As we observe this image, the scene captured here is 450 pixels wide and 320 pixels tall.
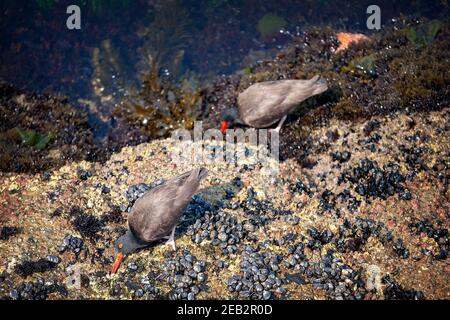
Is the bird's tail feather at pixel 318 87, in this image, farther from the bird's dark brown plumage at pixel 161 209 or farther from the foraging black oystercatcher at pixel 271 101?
the bird's dark brown plumage at pixel 161 209

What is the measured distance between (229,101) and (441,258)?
5.96 m

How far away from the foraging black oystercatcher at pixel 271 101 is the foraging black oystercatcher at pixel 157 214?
8.45 feet

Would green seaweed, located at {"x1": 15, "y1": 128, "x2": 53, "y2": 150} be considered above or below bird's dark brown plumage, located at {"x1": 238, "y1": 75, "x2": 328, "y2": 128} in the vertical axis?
below

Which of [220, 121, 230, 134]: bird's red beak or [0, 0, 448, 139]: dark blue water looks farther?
[0, 0, 448, 139]: dark blue water

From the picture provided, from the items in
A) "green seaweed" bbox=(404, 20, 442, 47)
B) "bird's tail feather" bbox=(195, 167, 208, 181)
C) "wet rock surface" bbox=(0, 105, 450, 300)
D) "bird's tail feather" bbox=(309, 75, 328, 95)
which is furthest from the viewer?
"green seaweed" bbox=(404, 20, 442, 47)

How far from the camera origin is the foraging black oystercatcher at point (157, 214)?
6.88 m

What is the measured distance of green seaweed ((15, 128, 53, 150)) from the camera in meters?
9.37

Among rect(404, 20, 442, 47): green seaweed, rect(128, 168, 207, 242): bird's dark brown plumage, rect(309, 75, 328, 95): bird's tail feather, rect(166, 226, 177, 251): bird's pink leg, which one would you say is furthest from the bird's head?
rect(404, 20, 442, 47): green seaweed

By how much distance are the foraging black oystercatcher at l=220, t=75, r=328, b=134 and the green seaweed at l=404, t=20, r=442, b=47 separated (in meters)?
4.72

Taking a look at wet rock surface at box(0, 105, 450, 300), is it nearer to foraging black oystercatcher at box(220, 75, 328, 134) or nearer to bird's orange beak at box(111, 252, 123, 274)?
bird's orange beak at box(111, 252, 123, 274)

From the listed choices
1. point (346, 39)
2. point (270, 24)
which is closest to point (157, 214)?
point (346, 39)

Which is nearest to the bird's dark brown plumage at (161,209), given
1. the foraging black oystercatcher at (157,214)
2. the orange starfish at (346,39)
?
the foraging black oystercatcher at (157,214)

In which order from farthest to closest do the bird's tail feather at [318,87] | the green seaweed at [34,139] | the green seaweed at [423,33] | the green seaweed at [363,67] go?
the green seaweed at [423,33] → the green seaweed at [363,67] → the green seaweed at [34,139] → the bird's tail feather at [318,87]
